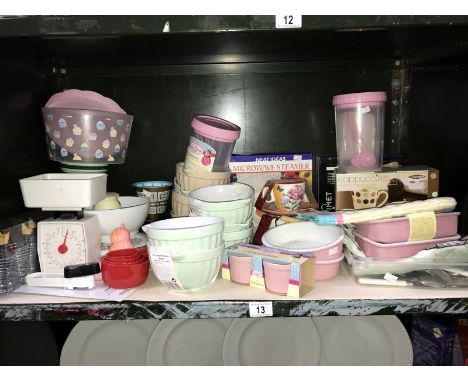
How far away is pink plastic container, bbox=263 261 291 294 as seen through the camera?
0.81 meters

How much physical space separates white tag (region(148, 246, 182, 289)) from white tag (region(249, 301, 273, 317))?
0.52ft

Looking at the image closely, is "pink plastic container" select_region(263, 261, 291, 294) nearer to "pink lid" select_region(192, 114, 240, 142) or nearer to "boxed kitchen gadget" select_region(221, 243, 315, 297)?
"boxed kitchen gadget" select_region(221, 243, 315, 297)

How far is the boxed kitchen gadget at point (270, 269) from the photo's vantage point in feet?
2.65

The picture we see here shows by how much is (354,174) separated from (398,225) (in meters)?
0.20

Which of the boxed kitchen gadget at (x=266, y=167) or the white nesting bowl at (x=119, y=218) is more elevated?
the boxed kitchen gadget at (x=266, y=167)

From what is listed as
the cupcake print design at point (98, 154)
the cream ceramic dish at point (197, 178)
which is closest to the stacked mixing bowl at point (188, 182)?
the cream ceramic dish at point (197, 178)

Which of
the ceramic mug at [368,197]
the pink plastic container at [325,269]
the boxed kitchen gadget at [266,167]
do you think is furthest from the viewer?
the boxed kitchen gadget at [266,167]

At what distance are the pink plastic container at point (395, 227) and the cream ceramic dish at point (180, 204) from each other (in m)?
0.48

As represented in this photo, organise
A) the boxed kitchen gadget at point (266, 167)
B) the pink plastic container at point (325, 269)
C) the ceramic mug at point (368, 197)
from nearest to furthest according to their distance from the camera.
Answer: the pink plastic container at point (325, 269) → the ceramic mug at point (368, 197) → the boxed kitchen gadget at point (266, 167)

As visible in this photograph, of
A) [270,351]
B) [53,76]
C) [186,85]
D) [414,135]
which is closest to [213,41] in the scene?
[186,85]

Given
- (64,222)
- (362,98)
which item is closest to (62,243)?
(64,222)

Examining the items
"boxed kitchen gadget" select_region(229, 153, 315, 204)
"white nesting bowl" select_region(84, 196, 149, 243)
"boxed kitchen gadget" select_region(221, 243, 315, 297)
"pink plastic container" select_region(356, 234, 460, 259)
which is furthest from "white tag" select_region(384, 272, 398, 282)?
"white nesting bowl" select_region(84, 196, 149, 243)

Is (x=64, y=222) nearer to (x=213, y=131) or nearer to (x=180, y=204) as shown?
(x=180, y=204)

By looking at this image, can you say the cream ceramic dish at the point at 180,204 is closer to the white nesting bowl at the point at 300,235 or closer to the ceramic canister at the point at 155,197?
the ceramic canister at the point at 155,197
